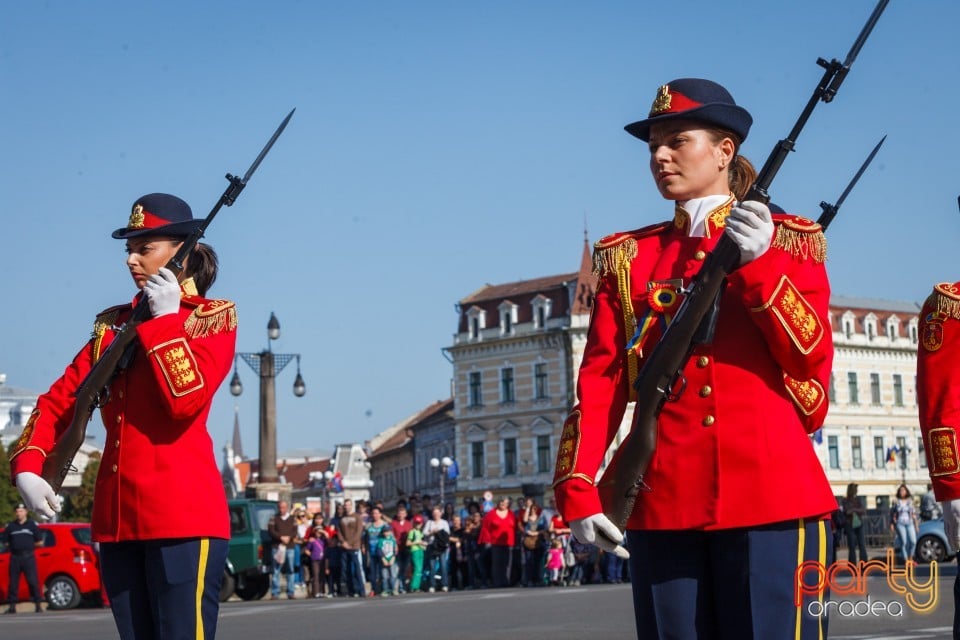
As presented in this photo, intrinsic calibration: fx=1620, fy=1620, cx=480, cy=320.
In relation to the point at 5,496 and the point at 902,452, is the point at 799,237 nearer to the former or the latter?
the point at 902,452

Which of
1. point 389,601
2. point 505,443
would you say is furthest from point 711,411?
point 505,443

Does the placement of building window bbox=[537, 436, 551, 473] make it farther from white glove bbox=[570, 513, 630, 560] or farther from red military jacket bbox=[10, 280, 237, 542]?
white glove bbox=[570, 513, 630, 560]

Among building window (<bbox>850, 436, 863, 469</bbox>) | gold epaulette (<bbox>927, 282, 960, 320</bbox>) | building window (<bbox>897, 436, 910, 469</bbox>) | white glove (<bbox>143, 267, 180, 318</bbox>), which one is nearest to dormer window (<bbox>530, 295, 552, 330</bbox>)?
building window (<bbox>850, 436, 863, 469</bbox>)

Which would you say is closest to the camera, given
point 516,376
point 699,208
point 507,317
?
point 699,208

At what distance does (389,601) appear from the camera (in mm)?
23172

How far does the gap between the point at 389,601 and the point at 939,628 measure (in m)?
11.5

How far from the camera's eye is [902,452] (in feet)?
315

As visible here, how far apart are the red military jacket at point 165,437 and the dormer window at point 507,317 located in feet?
288

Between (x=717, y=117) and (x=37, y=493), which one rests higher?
(x=717, y=117)

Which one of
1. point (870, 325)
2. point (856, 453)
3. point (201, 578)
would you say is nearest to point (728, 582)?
point (201, 578)

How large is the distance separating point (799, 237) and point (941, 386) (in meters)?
1.82

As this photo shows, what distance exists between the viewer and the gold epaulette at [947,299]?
618cm

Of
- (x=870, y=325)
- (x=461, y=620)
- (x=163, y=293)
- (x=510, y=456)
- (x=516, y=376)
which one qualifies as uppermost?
(x=870, y=325)

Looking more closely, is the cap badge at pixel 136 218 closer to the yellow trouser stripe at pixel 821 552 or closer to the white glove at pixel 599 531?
the white glove at pixel 599 531
